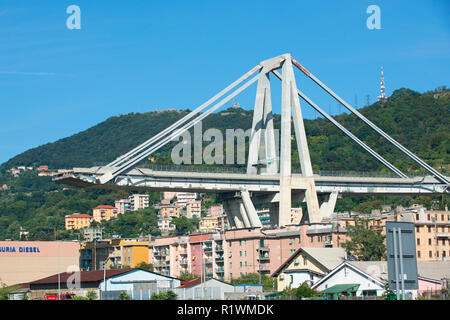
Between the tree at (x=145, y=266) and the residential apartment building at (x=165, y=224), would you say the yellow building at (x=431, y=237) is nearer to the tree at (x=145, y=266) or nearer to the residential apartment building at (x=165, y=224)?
the tree at (x=145, y=266)

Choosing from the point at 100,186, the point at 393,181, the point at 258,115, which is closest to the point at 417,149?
the point at 393,181

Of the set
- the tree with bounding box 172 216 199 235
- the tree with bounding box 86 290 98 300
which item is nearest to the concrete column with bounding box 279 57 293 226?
the tree with bounding box 86 290 98 300

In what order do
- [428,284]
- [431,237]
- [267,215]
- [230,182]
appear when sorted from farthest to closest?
[267,215] → [230,182] → [431,237] → [428,284]

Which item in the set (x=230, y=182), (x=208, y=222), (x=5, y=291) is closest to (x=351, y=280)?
(x=230, y=182)

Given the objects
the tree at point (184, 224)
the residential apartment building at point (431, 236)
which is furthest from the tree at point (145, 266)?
the tree at point (184, 224)

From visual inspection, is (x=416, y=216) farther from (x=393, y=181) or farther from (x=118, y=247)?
(x=118, y=247)

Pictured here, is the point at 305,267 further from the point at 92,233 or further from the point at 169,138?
the point at 92,233
